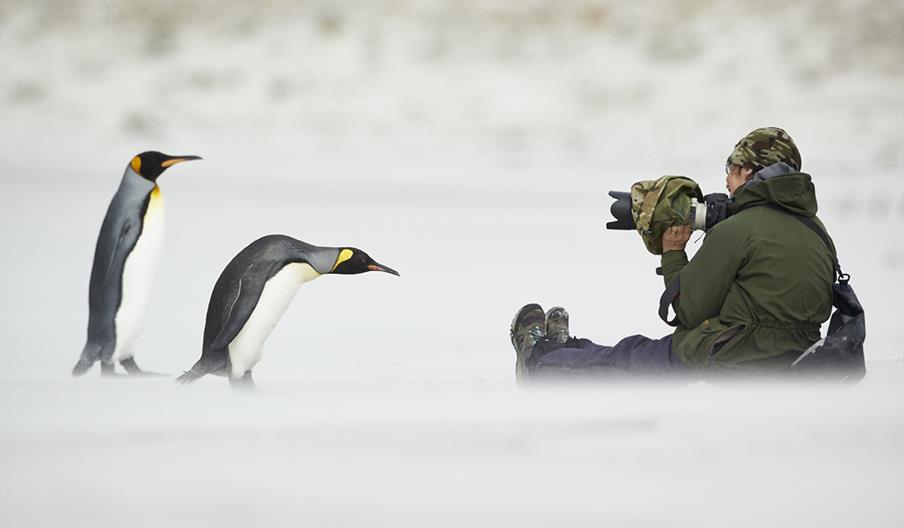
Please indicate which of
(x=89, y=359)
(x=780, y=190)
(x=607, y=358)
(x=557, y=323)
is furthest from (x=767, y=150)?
(x=89, y=359)

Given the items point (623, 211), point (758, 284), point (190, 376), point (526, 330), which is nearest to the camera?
point (758, 284)

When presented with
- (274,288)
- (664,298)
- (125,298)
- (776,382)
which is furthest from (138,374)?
(776,382)

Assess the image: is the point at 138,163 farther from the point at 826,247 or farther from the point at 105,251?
the point at 826,247

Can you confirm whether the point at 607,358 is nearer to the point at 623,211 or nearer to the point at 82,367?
the point at 623,211

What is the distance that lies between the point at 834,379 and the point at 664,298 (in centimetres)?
33

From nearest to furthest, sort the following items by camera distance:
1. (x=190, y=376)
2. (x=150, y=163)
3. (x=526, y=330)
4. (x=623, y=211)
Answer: (x=623, y=211), (x=190, y=376), (x=526, y=330), (x=150, y=163)

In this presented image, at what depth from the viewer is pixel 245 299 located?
7.29 ft

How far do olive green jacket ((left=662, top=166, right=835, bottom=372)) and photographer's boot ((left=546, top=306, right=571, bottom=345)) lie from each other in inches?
19.0

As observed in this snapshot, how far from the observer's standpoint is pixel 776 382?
1.94 metres

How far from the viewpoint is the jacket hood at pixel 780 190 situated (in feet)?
6.28

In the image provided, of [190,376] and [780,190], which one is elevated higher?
[780,190]

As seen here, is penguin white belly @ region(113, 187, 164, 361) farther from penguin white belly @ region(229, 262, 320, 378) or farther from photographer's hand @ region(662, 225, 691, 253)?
photographer's hand @ region(662, 225, 691, 253)

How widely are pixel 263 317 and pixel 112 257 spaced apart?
450 mm

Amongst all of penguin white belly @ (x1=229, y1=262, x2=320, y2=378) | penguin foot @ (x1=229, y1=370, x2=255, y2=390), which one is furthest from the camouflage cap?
penguin foot @ (x1=229, y1=370, x2=255, y2=390)
